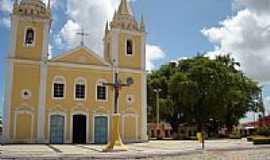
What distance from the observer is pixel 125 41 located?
33.0 metres

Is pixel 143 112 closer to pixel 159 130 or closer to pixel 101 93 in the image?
pixel 101 93

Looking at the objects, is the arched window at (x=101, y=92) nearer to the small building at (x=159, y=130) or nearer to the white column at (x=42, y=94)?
the white column at (x=42, y=94)

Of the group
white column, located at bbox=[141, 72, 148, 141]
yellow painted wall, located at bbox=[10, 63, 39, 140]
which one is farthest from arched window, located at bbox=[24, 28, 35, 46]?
white column, located at bbox=[141, 72, 148, 141]

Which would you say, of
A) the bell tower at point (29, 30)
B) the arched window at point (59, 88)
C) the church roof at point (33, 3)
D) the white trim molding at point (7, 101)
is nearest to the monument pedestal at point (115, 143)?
the arched window at point (59, 88)

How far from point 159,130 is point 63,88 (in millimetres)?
18769

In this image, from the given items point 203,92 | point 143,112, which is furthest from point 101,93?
point 203,92

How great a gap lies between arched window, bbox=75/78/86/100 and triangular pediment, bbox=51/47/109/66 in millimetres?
1623

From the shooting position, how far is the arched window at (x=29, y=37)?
1168 inches

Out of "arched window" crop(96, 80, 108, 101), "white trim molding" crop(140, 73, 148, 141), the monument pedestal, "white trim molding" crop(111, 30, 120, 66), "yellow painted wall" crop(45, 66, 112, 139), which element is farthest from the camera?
"white trim molding" crop(111, 30, 120, 66)

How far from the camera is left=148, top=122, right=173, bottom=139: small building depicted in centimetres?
4525

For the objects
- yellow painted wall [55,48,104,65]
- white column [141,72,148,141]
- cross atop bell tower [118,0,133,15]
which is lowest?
white column [141,72,148,141]

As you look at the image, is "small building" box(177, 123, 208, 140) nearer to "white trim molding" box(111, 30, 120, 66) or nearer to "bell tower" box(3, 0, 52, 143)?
"white trim molding" box(111, 30, 120, 66)

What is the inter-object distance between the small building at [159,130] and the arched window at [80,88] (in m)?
15.8

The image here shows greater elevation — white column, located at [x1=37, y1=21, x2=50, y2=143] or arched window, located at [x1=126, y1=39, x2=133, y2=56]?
arched window, located at [x1=126, y1=39, x2=133, y2=56]
